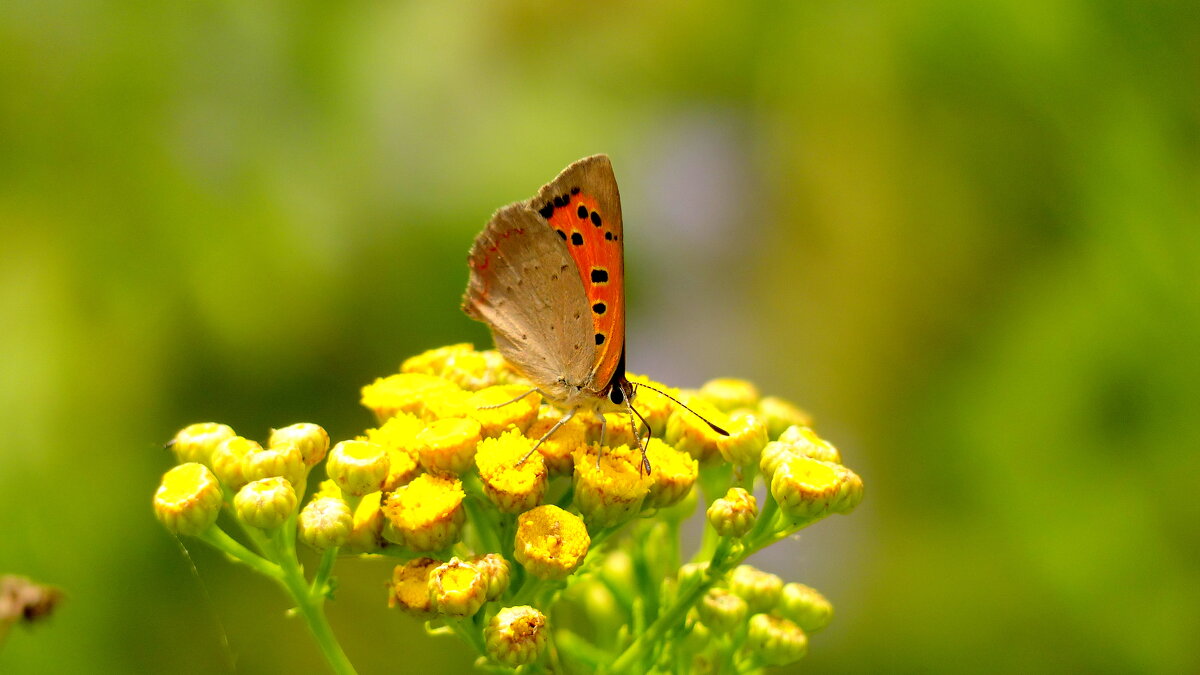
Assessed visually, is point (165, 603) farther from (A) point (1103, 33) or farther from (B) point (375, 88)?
(A) point (1103, 33)

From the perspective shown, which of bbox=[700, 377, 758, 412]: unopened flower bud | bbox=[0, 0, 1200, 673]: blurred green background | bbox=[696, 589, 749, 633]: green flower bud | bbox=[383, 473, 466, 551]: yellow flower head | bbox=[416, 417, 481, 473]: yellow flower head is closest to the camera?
bbox=[383, 473, 466, 551]: yellow flower head

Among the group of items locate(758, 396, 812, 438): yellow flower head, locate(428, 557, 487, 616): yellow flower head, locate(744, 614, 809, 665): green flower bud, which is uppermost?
locate(758, 396, 812, 438): yellow flower head

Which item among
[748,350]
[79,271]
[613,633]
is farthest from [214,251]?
[748,350]

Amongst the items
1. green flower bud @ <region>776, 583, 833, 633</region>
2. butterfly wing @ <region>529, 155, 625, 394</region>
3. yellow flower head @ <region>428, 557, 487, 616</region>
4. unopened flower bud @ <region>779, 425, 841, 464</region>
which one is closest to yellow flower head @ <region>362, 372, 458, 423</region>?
butterfly wing @ <region>529, 155, 625, 394</region>

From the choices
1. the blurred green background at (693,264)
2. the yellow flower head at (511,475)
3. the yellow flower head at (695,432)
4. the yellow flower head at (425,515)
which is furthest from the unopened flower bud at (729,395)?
the blurred green background at (693,264)

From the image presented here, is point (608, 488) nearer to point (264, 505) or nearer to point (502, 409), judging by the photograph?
point (502, 409)

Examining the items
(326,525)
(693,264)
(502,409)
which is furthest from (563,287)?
(693,264)

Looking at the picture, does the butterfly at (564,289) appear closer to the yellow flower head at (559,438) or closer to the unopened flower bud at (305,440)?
the yellow flower head at (559,438)

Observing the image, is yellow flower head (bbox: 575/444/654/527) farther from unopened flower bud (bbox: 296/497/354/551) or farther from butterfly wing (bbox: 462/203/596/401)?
unopened flower bud (bbox: 296/497/354/551)
